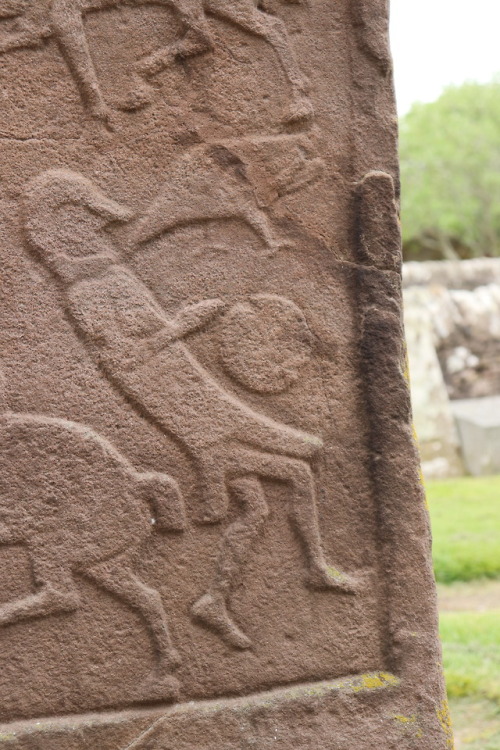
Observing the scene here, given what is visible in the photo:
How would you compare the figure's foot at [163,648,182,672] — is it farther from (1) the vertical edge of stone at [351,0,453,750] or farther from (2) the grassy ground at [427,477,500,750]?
(2) the grassy ground at [427,477,500,750]

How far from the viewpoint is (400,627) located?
7.28ft

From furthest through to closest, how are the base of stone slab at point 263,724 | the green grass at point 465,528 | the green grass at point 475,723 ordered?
1. the green grass at point 465,528
2. the green grass at point 475,723
3. the base of stone slab at point 263,724

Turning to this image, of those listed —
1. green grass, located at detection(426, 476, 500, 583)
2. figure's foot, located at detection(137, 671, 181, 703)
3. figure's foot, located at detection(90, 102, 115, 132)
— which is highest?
figure's foot, located at detection(90, 102, 115, 132)

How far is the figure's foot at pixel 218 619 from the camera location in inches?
84.1

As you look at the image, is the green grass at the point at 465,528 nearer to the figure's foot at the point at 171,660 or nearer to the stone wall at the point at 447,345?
the stone wall at the point at 447,345

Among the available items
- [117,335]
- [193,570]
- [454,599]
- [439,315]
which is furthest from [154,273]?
[439,315]

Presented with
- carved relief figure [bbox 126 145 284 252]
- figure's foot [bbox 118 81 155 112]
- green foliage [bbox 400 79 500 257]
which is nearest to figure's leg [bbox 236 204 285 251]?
carved relief figure [bbox 126 145 284 252]

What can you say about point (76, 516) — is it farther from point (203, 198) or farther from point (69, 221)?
point (203, 198)

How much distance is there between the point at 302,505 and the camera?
220 cm

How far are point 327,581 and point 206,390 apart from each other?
547 millimetres

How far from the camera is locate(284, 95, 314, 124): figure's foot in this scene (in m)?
2.27

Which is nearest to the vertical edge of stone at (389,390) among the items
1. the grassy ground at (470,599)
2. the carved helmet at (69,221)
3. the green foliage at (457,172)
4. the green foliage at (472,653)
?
the carved helmet at (69,221)

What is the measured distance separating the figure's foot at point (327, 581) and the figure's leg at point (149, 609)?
0.37 meters

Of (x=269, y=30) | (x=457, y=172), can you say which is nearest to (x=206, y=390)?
(x=269, y=30)
